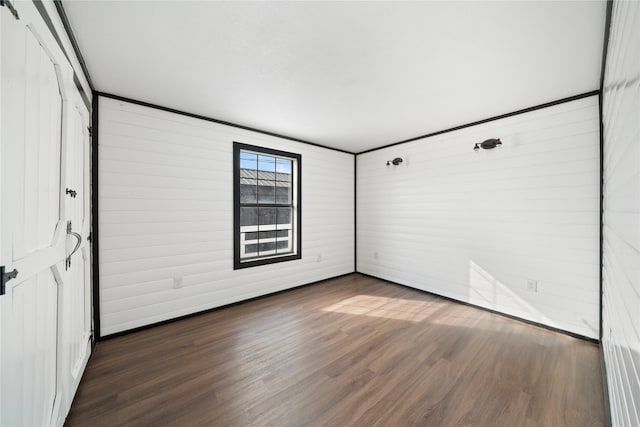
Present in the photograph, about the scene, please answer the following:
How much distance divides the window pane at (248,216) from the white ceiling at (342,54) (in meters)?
1.40

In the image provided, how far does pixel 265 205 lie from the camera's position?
3896mm

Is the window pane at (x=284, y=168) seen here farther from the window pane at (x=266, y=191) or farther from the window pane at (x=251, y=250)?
the window pane at (x=251, y=250)

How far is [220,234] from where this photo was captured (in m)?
3.27

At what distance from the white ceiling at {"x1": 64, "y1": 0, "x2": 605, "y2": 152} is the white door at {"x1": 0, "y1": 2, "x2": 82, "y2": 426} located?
0.61 m

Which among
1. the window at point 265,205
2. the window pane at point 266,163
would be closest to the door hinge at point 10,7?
the window at point 265,205

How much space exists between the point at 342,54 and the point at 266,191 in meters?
2.52

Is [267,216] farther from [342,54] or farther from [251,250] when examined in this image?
[342,54]

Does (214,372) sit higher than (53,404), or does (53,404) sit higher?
(53,404)

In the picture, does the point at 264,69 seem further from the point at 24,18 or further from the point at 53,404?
the point at 53,404

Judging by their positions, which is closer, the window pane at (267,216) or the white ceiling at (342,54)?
the white ceiling at (342,54)

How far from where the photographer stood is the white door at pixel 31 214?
3.03ft

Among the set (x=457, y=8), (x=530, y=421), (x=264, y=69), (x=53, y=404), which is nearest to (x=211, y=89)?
(x=264, y=69)

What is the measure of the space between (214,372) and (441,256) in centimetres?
322

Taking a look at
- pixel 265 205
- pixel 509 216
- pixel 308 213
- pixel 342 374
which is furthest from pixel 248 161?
pixel 509 216
